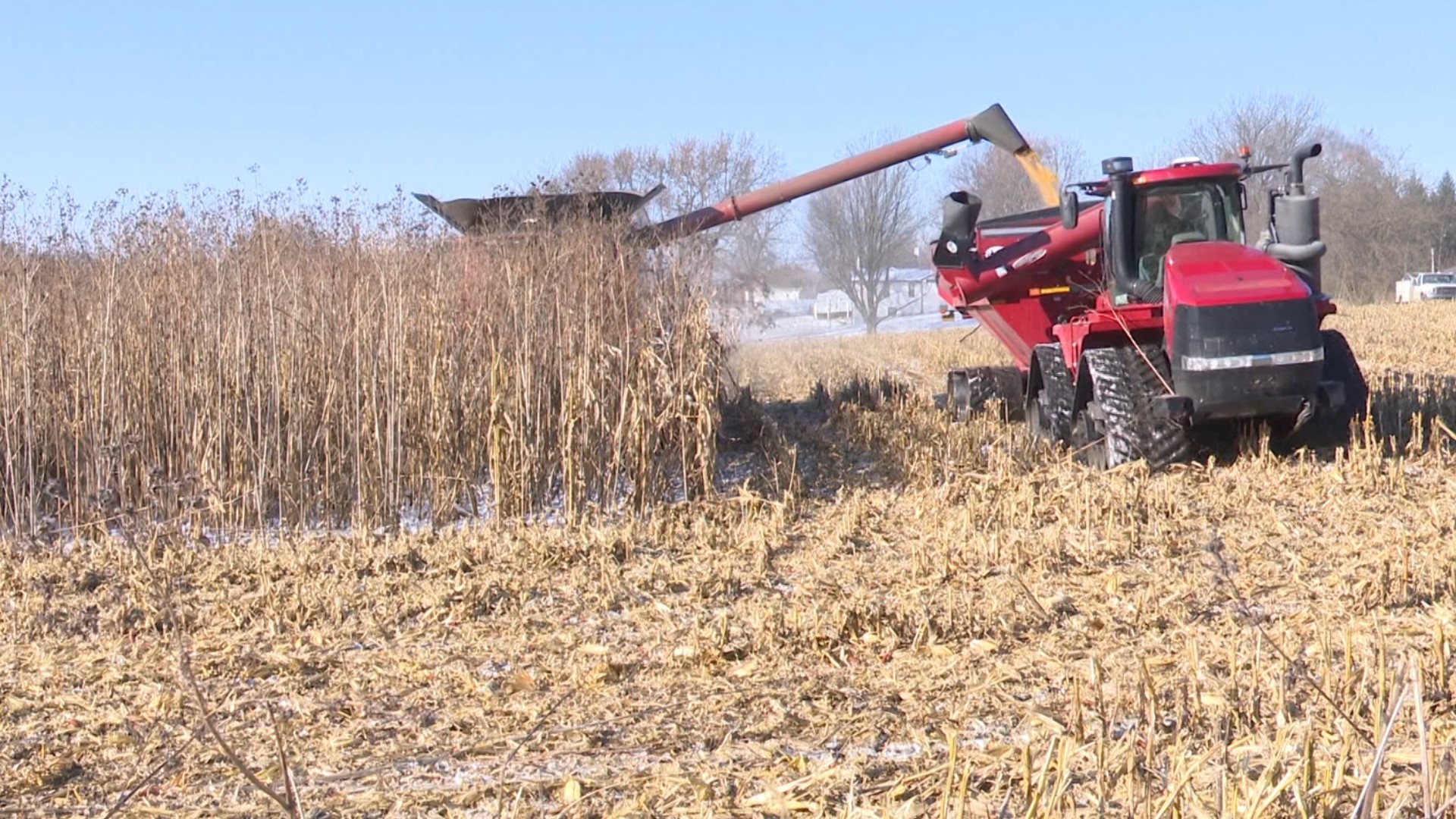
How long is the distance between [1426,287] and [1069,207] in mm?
27921

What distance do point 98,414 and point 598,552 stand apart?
9.07 ft

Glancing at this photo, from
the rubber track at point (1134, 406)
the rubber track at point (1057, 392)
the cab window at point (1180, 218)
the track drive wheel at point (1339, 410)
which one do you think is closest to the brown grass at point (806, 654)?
the rubber track at point (1134, 406)

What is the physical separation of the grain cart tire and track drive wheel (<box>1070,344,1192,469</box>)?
206cm

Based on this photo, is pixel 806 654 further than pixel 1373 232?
No

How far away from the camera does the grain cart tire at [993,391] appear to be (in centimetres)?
970

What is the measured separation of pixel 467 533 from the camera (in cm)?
647

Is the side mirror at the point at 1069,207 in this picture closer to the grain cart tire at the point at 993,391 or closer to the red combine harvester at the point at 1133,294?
the red combine harvester at the point at 1133,294

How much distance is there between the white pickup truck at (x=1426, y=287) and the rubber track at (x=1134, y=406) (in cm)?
2715

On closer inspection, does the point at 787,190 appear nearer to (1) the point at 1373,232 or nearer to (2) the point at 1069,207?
(2) the point at 1069,207

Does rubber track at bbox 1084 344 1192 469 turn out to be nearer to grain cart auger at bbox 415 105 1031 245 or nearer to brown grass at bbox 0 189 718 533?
brown grass at bbox 0 189 718 533

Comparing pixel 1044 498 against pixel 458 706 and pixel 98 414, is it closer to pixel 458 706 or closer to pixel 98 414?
pixel 458 706

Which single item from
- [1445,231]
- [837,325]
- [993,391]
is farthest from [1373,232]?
[993,391]

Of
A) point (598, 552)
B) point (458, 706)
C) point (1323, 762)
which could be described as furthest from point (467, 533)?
point (1323, 762)

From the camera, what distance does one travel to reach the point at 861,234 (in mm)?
46969
